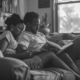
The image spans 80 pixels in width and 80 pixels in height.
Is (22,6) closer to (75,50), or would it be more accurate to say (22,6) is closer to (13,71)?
(75,50)

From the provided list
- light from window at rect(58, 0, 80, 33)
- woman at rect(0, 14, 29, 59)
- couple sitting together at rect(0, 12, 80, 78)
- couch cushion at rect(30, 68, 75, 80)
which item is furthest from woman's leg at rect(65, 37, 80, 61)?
light from window at rect(58, 0, 80, 33)

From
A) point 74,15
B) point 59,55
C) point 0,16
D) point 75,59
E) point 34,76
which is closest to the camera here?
point 34,76

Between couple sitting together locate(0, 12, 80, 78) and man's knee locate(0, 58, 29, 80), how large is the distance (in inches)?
20.3

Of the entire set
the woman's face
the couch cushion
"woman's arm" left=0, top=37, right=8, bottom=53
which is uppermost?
the woman's face

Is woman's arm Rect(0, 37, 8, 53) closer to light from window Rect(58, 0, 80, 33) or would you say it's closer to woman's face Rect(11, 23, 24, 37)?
woman's face Rect(11, 23, 24, 37)

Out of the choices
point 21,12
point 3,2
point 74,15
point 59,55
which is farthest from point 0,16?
point 59,55

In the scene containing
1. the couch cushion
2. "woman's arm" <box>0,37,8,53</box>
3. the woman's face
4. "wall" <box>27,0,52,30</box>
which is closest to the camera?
the couch cushion

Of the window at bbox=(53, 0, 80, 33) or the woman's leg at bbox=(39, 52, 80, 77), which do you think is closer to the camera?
the woman's leg at bbox=(39, 52, 80, 77)

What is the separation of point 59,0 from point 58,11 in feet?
0.94

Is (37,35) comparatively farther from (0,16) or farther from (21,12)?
(21,12)

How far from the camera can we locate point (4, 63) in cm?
111

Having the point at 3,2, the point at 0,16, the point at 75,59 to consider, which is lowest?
the point at 75,59

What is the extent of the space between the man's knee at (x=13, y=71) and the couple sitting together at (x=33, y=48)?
0.52 meters

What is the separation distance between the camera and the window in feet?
14.9
